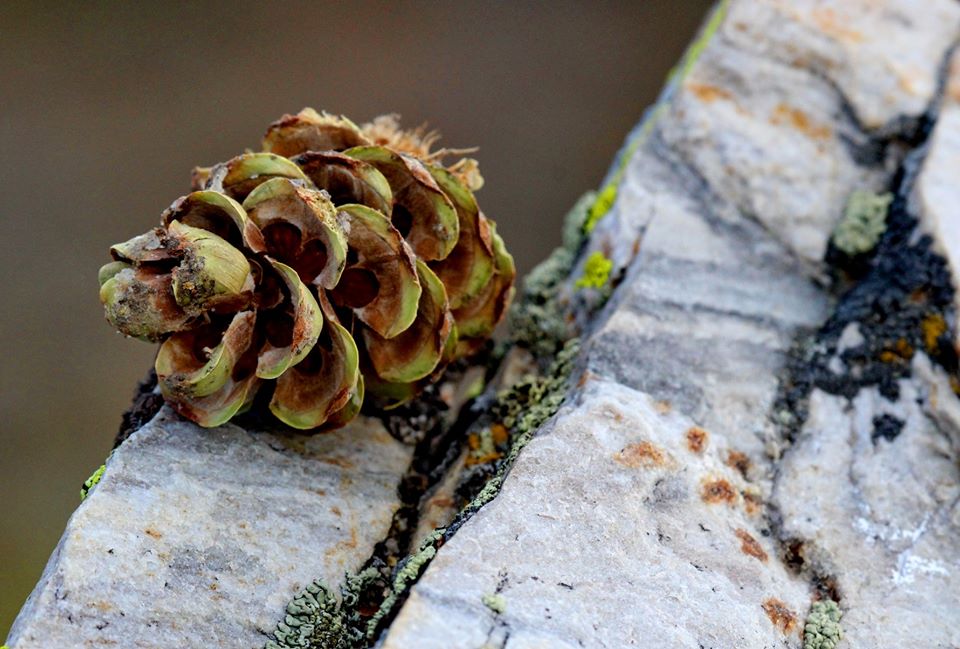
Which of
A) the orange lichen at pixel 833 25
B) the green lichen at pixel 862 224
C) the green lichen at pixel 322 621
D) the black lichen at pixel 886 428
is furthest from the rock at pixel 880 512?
the orange lichen at pixel 833 25

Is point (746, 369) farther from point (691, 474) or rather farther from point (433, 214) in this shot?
point (433, 214)

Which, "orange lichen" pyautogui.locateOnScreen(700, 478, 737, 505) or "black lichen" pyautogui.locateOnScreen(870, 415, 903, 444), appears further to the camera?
"black lichen" pyautogui.locateOnScreen(870, 415, 903, 444)

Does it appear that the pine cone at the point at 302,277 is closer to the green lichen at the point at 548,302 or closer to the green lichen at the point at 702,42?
the green lichen at the point at 548,302

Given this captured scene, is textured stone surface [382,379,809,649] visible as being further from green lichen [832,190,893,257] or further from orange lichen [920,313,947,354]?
green lichen [832,190,893,257]

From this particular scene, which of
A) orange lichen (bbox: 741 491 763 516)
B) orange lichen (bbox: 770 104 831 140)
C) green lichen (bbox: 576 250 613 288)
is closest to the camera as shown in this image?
orange lichen (bbox: 741 491 763 516)

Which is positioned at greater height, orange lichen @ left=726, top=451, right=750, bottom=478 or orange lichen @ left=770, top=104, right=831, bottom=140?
orange lichen @ left=770, top=104, right=831, bottom=140

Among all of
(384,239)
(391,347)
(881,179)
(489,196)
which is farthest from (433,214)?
(489,196)

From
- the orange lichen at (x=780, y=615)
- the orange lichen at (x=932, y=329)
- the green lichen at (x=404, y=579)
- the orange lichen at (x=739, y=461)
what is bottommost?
the green lichen at (x=404, y=579)

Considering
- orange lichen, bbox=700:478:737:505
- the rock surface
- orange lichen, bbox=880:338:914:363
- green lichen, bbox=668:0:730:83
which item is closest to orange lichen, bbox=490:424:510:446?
the rock surface
